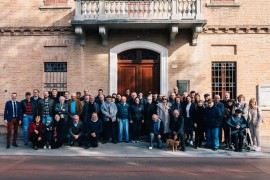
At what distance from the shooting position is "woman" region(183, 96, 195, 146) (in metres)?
11.3

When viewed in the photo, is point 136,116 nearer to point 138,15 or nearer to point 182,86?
point 182,86

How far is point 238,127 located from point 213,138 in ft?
3.16

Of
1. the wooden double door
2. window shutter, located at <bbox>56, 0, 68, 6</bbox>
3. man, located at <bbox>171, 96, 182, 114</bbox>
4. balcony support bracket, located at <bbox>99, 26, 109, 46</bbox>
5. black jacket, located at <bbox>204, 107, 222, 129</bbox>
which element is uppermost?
window shutter, located at <bbox>56, 0, 68, 6</bbox>

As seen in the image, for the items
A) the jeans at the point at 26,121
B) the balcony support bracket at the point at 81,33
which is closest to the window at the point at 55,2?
the balcony support bracket at the point at 81,33

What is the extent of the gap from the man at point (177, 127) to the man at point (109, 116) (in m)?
2.34

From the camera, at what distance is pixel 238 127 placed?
10.6 m

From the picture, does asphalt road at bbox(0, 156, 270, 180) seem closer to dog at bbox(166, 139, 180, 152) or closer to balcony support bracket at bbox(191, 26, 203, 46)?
dog at bbox(166, 139, 180, 152)

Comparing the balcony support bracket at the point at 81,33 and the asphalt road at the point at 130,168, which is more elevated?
the balcony support bracket at the point at 81,33

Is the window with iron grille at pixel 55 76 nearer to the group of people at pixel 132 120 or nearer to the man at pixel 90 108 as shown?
the group of people at pixel 132 120

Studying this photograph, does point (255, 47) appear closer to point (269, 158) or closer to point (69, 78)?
point (269, 158)

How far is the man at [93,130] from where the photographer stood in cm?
1115

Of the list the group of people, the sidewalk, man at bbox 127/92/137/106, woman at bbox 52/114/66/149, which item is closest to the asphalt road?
the sidewalk

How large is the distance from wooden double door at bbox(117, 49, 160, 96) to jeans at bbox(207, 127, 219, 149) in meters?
3.98

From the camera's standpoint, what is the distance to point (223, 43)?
1430 centimetres
